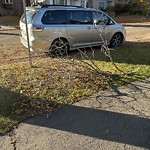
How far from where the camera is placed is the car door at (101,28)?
8.58 m

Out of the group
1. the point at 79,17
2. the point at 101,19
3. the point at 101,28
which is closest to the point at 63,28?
the point at 79,17

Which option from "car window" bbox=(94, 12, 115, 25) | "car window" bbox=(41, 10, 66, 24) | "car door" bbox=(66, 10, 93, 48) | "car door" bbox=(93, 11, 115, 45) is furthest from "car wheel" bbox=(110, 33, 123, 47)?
"car window" bbox=(41, 10, 66, 24)

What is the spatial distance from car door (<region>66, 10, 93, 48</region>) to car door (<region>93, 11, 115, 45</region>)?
0.24 metres

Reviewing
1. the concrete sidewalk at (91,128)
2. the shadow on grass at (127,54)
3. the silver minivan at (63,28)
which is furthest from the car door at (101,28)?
the concrete sidewalk at (91,128)

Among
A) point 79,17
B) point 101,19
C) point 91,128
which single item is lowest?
point 91,128

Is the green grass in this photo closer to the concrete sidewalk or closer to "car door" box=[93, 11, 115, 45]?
the concrete sidewalk

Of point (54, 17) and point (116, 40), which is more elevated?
point (54, 17)

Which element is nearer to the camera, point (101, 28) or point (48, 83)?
point (48, 83)

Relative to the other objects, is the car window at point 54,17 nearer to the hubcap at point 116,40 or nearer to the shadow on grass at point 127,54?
the shadow on grass at point 127,54

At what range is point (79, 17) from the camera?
333 inches

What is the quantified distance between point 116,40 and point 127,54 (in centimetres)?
158

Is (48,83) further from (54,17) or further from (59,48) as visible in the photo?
(54,17)

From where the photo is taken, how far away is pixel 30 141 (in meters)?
3.47

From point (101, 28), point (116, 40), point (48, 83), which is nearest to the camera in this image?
point (48, 83)
